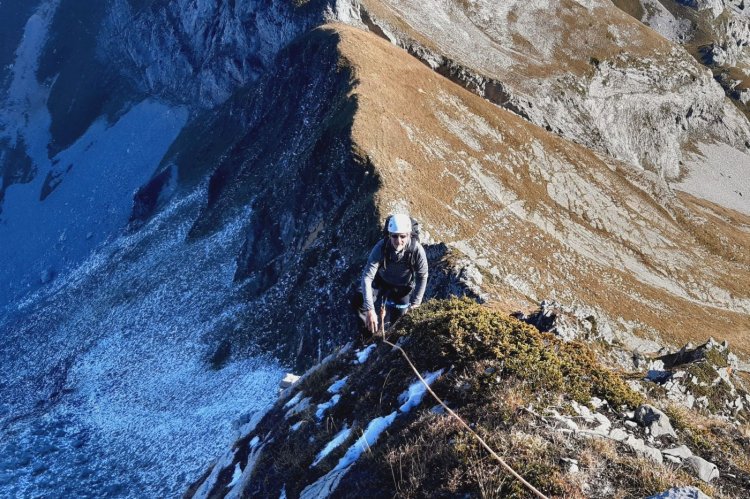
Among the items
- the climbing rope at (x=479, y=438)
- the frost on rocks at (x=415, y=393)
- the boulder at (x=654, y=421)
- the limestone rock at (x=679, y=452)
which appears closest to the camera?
the climbing rope at (x=479, y=438)

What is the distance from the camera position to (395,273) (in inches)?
504

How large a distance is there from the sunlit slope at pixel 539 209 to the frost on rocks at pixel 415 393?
22174 mm

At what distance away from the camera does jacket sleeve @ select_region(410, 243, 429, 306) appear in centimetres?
1239

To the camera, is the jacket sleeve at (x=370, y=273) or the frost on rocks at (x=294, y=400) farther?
the frost on rocks at (x=294, y=400)

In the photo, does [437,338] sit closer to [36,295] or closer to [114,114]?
[36,295]

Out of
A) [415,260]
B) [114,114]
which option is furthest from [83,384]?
[114,114]

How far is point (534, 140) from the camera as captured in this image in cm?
5406

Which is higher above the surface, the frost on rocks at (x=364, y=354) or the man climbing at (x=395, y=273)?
the man climbing at (x=395, y=273)

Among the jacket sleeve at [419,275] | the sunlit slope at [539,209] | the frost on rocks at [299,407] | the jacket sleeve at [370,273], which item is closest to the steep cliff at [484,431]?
the frost on rocks at [299,407]

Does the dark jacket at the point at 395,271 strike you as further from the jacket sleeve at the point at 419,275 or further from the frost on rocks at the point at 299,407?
the frost on rocks at the point at 299,407

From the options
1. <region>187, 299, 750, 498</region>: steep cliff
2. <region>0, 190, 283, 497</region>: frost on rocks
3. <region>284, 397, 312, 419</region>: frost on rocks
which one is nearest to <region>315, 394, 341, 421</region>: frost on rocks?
<region>187, 299, 750, 498</region>: steep cliff

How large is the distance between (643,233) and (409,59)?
29973mm

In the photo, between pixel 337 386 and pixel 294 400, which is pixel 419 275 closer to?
pixel 337 386

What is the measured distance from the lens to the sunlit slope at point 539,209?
37.6 m
